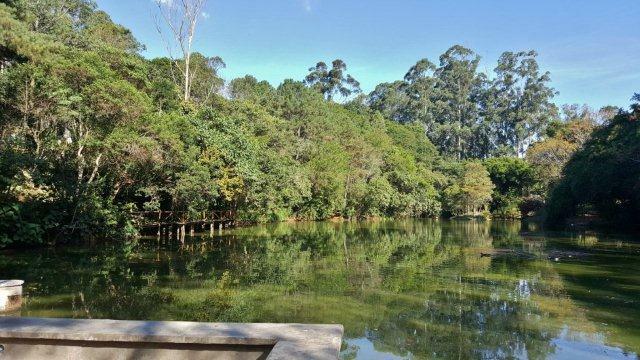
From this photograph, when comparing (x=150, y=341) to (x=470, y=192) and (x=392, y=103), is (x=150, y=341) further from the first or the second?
(x=392, y=103)

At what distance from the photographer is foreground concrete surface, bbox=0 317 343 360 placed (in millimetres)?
4176

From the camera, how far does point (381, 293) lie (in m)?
10.8

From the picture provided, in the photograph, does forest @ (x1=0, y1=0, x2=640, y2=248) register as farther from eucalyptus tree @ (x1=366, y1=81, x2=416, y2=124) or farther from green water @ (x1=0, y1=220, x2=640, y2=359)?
eucalyptus tree @ (x1=366, y1=81, x2=416, y2=124)

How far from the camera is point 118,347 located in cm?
429

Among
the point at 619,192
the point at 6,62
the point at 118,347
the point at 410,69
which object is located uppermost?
the point at 410,69

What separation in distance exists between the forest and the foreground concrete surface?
13.0 m

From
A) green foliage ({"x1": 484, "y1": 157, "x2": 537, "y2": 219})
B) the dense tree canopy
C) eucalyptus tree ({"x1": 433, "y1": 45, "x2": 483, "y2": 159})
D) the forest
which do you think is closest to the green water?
the forest

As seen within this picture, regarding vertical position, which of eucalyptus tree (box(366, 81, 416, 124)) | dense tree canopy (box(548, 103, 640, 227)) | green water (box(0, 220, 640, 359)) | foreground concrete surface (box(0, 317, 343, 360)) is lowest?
green water (box(0, 220, 640, 359))

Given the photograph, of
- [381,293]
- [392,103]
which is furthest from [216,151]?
[392,103]

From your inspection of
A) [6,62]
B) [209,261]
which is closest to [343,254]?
[209,261]

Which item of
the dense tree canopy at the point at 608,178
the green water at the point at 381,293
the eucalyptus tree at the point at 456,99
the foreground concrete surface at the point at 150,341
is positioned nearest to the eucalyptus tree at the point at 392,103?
the eucalyptus tree at the point at 456,99

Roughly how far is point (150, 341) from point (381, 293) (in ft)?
23.6

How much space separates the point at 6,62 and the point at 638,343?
2339 cm

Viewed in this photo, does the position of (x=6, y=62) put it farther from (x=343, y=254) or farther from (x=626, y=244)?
(x=626, y=244)
